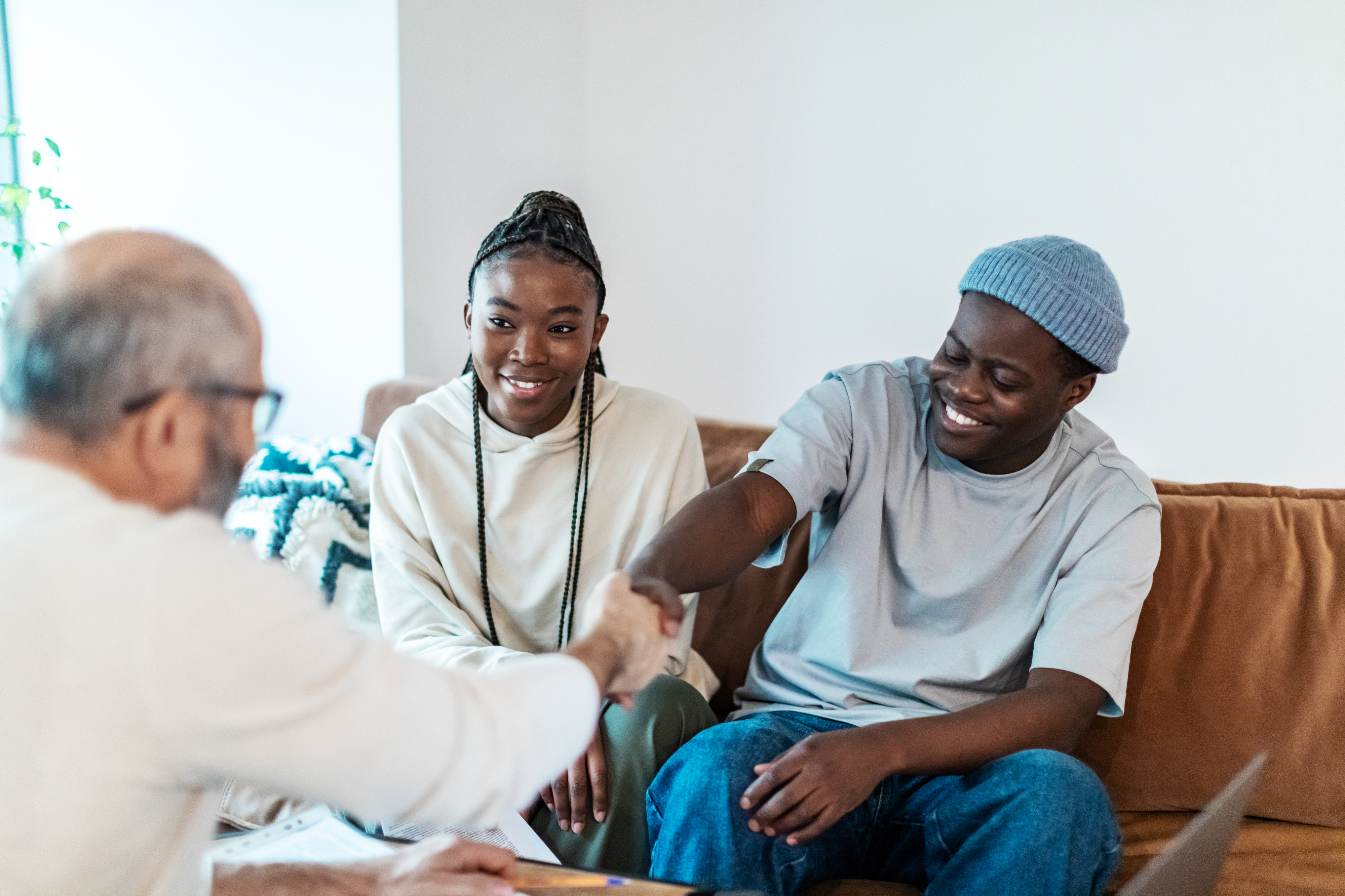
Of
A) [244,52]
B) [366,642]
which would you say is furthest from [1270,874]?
[244,52]

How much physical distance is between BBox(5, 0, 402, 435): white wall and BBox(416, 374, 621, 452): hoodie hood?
3.44 feet

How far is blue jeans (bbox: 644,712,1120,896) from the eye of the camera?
1285 millimetres

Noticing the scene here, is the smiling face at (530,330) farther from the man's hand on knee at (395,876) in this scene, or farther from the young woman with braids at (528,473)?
the man's hand on knee at (395,876)

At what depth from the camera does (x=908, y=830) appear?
1.48 m

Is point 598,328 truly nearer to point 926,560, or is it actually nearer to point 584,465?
point 584,465

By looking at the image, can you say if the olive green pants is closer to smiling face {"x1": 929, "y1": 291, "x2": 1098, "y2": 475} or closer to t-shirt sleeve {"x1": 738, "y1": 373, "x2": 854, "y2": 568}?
t-shirt sleeve {"x1": 738, "y1": 373, "x2": 854, "y2": 568}

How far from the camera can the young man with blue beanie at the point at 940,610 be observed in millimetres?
1337

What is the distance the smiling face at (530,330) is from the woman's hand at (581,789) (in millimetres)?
551

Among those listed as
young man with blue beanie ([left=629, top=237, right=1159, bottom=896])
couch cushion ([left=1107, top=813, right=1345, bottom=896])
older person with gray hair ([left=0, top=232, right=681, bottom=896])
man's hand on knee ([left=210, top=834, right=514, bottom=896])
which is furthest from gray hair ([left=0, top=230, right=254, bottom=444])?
couch cushion ([left=1107, top=813, right=1345, bottom=896])

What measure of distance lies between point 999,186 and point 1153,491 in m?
1.45

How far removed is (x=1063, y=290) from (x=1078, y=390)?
19 cm

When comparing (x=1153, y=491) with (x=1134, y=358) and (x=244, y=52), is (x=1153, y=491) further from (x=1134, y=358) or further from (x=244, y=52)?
(x=244, y=52)

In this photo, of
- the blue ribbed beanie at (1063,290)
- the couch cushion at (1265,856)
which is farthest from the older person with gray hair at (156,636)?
the couch cushion at (1265,856)

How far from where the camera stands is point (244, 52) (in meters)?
2.82
